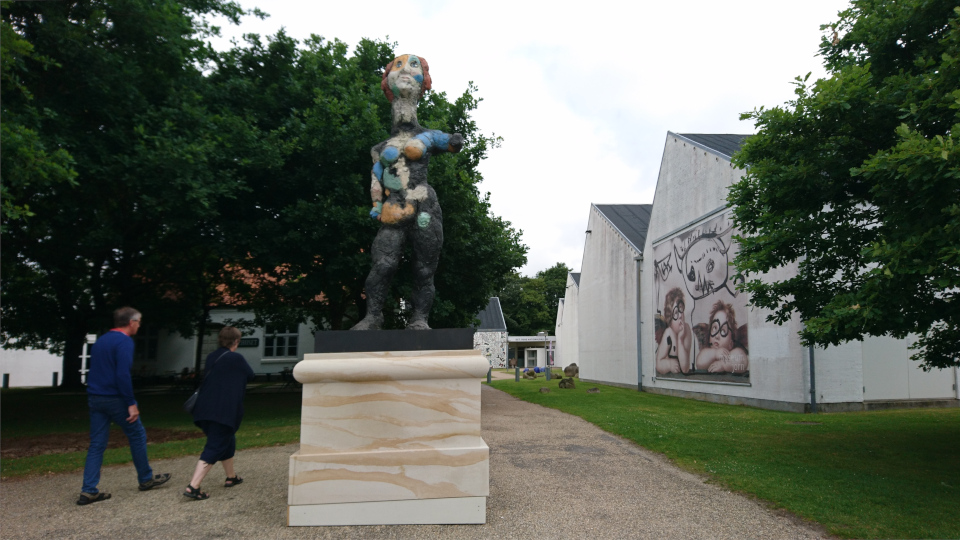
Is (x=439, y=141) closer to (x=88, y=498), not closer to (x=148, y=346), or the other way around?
(x=88, y=498)

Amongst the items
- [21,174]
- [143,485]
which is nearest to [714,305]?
[143,485]

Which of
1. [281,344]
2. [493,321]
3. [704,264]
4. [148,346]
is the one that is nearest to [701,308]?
[704,264]

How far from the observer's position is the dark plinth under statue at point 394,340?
497 cm

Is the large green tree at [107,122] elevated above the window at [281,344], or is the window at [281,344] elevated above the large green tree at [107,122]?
the large green tree at [107,122]

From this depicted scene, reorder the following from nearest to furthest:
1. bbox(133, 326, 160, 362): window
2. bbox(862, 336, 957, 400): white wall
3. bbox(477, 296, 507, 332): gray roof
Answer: bbox(862, 336, 957, 400): white wall
bbox(133, 326, 160, 362): window
bbox(477, 296, 507, 332): gray roof

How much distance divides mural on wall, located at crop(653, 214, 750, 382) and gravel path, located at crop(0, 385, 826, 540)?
8.82 metres

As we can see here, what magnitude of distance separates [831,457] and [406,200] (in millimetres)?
6505

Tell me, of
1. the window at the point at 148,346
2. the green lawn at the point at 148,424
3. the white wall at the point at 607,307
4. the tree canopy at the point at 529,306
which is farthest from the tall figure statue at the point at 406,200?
the tree canopy at the point at 529,306

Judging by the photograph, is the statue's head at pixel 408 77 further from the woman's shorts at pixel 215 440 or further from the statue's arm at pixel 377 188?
the woman's shorts at pixel 215 440

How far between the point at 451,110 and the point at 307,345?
20310 millimetres

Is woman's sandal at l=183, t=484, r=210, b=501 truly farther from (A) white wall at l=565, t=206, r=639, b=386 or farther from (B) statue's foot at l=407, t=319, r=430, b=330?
(A) white wall at l=565, t=206, r=639, b=386

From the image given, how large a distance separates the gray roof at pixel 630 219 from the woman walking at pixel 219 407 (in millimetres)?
18194

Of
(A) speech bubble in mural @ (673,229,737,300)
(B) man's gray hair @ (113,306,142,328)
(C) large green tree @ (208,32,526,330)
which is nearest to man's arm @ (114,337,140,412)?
(B) man's gray hair @ (113,306,142,328)

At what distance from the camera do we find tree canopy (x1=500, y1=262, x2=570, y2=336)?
2564 inches
